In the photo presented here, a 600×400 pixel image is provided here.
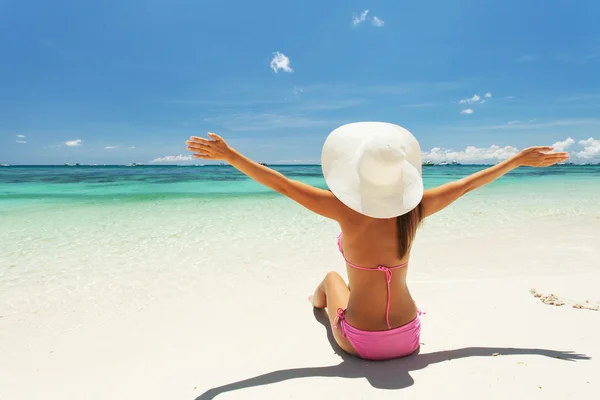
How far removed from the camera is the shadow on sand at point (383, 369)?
6.80ft

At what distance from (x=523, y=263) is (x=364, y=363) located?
3.59 metres

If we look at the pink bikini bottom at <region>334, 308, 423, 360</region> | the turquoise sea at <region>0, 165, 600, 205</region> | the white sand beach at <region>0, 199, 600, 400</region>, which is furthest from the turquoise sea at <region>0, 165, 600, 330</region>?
the turquoise sea at <region>0, 165, 600, 205</region>

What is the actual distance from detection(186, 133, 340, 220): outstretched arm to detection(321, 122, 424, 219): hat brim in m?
0.09

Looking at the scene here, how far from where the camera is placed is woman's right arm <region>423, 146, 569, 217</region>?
2.14 meters

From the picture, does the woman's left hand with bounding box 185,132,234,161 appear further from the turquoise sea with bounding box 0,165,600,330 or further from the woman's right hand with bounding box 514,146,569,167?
the turquoise sea with bounding box 0,165,600,330

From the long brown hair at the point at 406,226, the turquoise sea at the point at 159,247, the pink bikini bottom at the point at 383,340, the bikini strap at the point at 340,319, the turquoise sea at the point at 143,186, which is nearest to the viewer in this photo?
the long brown hair at the point at 406,226

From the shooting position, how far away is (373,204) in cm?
190

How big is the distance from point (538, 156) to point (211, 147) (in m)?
2.21

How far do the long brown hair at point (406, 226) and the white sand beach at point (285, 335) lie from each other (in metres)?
0.79

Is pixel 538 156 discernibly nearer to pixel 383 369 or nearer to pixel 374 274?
pixel 374 274

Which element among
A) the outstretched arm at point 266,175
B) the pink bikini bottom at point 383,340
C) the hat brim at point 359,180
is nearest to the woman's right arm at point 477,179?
the hat brim at point 359,180

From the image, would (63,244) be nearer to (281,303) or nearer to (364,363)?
(281,303)

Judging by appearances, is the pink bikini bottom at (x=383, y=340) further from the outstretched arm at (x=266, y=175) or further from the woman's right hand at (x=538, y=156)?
the woman's right hand at (x=538, y=156)

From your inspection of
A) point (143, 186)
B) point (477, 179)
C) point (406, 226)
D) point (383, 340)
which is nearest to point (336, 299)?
point (383, 340)
